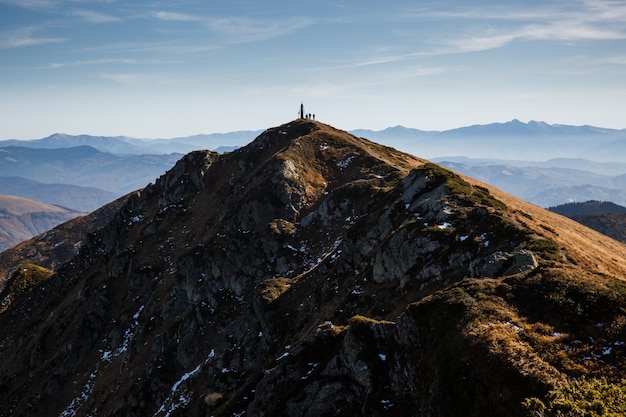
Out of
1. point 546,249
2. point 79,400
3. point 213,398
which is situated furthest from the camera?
point 79,400

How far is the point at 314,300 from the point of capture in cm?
6109

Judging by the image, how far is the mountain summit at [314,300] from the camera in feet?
93.7

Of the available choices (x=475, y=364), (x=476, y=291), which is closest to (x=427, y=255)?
(x=476, y=291)

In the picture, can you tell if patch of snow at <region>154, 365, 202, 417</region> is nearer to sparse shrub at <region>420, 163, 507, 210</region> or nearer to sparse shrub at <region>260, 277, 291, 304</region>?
sparse shrub at <region>260, 277, 291, 304</region>

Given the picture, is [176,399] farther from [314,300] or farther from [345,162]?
[345,162]

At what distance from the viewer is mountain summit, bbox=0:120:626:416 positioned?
28.6 m

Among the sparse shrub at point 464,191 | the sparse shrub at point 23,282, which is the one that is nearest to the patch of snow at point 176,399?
the sparse shrub at point 464,191

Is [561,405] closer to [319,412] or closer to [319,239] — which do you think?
[319,412]

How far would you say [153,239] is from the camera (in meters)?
107

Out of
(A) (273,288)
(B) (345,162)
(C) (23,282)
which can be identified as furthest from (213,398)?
(C) (23,282)

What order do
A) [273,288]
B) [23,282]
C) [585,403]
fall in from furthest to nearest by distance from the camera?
[23,282], [273,288], [585,403]

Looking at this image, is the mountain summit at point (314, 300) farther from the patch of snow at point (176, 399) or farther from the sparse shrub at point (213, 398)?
the patch of snow at point (176, 399)

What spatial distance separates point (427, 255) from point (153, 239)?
81209 mm

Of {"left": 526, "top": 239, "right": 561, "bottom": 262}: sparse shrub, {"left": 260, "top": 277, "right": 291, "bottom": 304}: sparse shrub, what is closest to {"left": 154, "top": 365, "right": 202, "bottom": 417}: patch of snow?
{"left": 260, "top": 277, "right": 291, "bottom": 304}: sparse shrub
